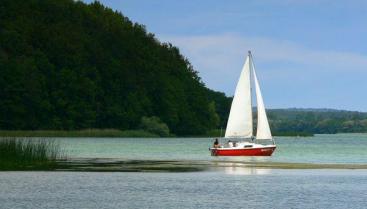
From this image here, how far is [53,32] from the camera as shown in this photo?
586ft

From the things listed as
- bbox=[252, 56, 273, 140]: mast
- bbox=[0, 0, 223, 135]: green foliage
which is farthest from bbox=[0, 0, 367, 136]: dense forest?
bbox=[252, 56, 273, 140]: mast

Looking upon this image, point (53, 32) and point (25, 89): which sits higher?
point (53, 32)

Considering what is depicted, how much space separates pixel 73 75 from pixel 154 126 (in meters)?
20.6

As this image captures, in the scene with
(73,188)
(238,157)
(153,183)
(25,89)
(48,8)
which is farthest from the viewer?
(48,8)

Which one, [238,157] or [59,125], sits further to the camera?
[59,125]

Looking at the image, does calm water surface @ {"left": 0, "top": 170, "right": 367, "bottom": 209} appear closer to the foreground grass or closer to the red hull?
the red hull

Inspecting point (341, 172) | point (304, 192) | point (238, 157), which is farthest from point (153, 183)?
point (238, 157)

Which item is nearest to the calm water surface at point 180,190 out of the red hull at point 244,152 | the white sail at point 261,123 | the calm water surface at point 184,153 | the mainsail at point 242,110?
the red hull at point 244,152

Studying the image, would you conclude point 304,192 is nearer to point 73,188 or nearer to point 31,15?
point 73,188

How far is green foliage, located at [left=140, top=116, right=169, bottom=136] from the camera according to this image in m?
187

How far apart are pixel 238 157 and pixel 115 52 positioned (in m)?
113

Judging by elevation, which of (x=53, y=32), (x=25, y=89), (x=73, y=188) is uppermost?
(x=53, y=32)

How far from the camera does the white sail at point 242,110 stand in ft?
292

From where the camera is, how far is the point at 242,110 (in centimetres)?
8950
